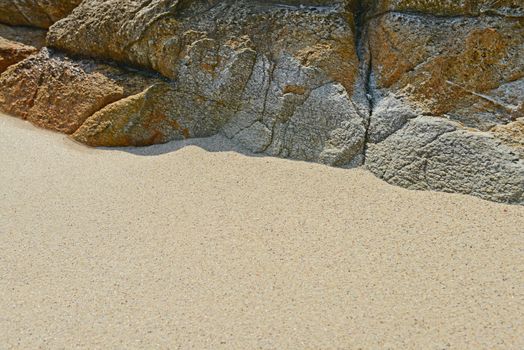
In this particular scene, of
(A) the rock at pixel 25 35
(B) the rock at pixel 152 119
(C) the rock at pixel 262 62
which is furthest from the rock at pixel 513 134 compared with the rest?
(A) the rock at pixel 25 35

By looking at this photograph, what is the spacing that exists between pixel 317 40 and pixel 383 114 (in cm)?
67

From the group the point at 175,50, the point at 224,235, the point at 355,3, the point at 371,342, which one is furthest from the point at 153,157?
the point at 371,342

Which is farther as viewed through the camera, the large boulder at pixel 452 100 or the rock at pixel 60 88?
the rock at pixel 60 88

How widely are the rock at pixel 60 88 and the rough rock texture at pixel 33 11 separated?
0.52m

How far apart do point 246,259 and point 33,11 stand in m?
3.38

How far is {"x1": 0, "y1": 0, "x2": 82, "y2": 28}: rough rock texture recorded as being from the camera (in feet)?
13.7

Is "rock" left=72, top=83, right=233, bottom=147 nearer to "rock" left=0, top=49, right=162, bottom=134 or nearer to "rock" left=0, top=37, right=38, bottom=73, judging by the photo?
"rock" left=0, top=49, right=162, bottom=134

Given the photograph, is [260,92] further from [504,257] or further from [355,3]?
[504,257]

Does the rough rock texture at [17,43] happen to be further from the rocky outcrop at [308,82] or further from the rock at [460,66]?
the rock at [460,66]

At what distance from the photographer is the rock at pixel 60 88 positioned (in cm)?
356

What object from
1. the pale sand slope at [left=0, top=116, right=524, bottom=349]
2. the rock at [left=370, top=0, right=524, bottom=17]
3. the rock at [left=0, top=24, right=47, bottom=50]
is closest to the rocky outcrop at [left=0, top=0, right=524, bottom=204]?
the rock at [left=370, top=0, right=524, bottom=17]

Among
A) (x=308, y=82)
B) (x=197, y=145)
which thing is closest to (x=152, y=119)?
(x=197, y=145)

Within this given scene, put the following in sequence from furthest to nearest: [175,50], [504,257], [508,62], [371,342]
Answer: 1. [175,50]
2. [508,62]
3. [504,257]
4. [371,342]

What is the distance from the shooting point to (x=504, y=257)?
7.07 ft
